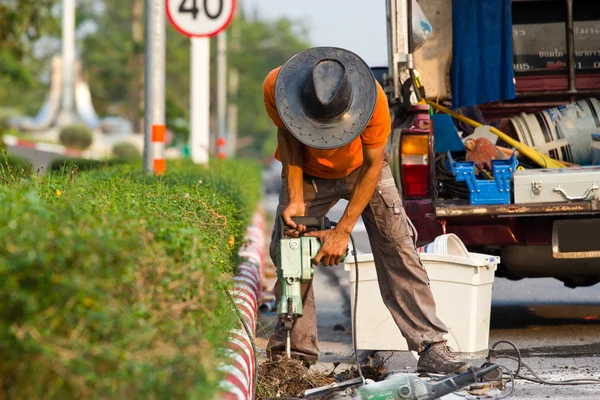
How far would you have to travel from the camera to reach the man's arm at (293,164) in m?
5.96

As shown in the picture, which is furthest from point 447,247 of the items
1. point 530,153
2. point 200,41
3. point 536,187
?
point 200,41

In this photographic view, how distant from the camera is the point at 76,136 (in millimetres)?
39000

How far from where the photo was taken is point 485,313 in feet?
22.0

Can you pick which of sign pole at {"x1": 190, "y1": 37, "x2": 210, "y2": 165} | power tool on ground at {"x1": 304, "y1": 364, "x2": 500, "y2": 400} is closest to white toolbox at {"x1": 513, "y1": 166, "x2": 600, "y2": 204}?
power tool on ground at {"x1": 304, "y1": 364, "x2": 500, "y2": 400}

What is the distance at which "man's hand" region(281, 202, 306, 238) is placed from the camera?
225 inches

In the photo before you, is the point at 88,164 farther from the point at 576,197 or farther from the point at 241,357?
the point at 241,357

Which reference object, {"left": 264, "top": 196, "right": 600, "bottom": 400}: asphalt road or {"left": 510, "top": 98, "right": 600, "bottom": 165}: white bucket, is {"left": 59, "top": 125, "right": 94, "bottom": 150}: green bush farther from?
{"left": 510, "top": 98, "right": 600, "bottom": 165}: white bucket

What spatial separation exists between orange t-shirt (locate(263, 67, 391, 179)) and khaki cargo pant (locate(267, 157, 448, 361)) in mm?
108

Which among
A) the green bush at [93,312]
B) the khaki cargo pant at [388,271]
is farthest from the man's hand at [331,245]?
the green bush at [93,312]

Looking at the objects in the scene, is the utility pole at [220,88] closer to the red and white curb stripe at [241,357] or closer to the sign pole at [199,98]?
the sign pole at [199,98]

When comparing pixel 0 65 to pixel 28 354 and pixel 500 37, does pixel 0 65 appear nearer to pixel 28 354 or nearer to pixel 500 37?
pixel 500 37

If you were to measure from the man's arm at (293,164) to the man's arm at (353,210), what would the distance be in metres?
0.28

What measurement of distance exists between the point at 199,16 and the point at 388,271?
5.79 metres

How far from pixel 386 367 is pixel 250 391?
6.22ft
